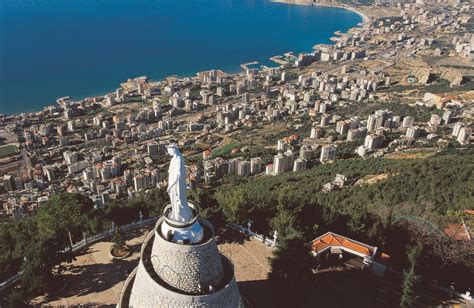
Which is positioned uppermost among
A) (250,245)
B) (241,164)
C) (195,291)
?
(195,291)

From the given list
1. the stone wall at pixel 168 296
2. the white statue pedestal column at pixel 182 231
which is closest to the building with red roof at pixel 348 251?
the stone wall at pixel 168 296

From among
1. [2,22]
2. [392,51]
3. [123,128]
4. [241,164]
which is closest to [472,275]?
[241,164]

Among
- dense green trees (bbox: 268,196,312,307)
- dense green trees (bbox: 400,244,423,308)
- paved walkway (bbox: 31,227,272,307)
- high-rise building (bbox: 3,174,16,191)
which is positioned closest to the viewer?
dense green trees (bbox: 400,244,423,308)

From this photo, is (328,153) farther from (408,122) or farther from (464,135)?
(464,135)

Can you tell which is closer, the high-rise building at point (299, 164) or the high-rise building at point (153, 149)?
the high-rise building at point (299, 164)

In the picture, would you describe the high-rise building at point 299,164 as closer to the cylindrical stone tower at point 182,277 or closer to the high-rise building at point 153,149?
the high-rise building at point 153,149

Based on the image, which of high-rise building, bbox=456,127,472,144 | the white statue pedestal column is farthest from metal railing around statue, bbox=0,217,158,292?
high-rise building, bbox=456,127,472,144

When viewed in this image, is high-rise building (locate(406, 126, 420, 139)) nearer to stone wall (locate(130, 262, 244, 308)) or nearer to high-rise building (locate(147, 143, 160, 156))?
→ high-rise building (locate(147, 143, 160, 156))

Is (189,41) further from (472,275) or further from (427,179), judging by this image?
(472,275)
